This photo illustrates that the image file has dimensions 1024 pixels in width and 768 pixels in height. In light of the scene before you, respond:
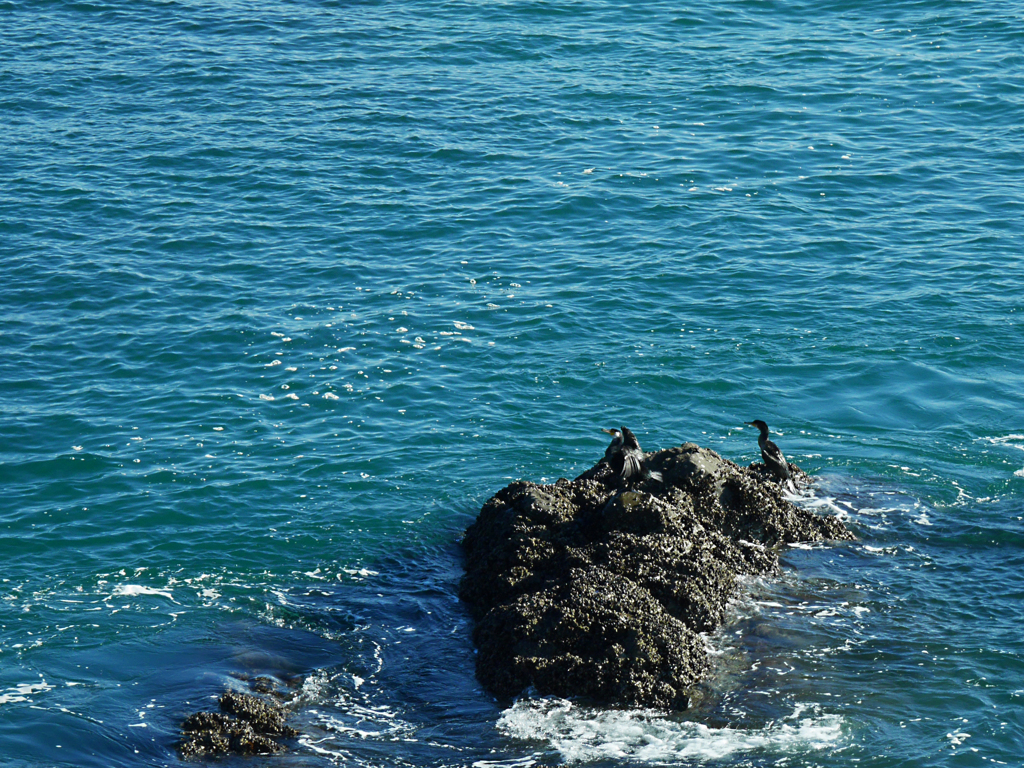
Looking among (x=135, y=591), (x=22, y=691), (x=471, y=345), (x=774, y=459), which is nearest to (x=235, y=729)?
(x=22, y=691)

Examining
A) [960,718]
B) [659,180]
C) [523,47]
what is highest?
[523,47]

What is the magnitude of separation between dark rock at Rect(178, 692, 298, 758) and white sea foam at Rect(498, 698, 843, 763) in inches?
106

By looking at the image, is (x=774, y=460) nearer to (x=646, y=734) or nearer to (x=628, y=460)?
(x=628, y=460)

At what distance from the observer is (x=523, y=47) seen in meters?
39.9

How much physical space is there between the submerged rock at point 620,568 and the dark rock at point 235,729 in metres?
2.66

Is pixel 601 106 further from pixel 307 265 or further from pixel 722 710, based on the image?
pixel 722 710

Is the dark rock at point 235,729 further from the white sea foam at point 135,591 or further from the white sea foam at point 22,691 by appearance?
the white sea foam at point 135,591

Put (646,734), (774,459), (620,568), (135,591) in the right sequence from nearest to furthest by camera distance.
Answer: (646,734) → (620,568) → (135,591) → (774,459)

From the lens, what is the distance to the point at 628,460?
17156 millimetres

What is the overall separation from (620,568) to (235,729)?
17.5 ft

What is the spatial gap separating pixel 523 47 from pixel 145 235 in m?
16.5

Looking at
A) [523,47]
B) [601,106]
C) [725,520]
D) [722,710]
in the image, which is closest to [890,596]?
[725,520]

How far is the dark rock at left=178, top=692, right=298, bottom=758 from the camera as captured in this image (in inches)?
532

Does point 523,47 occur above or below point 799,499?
above
